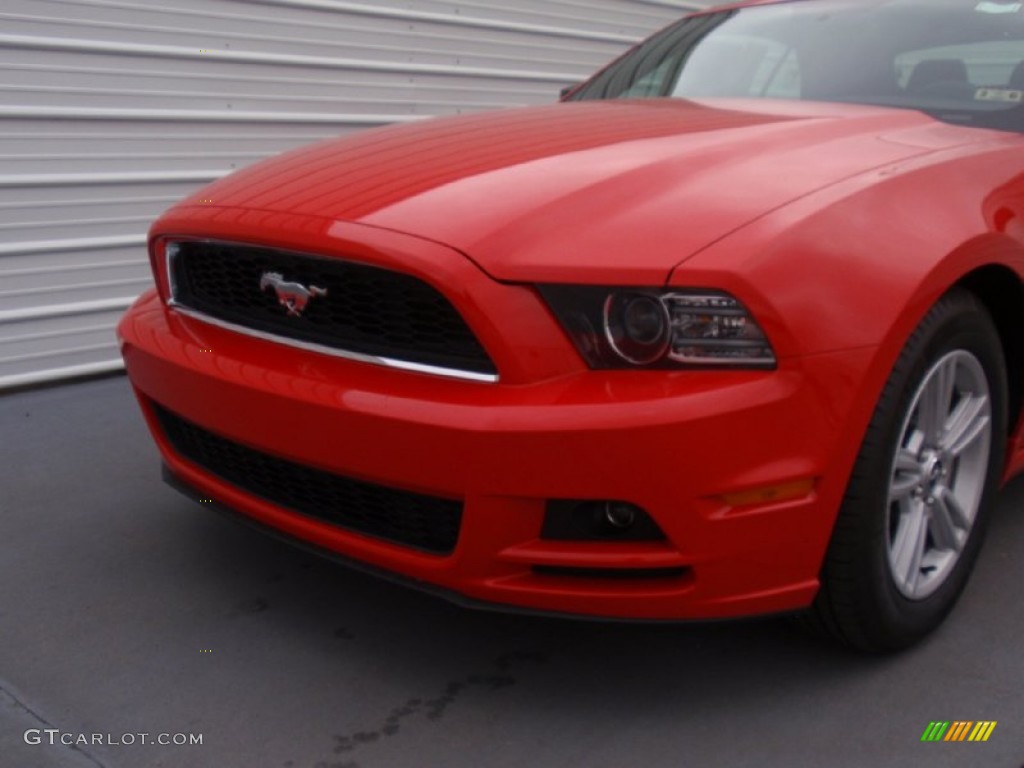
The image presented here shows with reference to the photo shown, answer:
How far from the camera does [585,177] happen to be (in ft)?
7.97

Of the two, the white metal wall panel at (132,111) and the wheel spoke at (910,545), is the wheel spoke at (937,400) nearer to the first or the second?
the wheel spoke at (910,545)

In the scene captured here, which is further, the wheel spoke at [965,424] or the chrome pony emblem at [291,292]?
the wheel spoke at [965,424]

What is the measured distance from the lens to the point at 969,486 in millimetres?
2705

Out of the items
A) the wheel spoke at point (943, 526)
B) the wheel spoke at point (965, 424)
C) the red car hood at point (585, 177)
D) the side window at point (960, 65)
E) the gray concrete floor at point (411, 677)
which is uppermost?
the side window at point (960, 65)

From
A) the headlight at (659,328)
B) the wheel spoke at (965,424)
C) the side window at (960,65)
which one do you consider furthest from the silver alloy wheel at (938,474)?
the side window at (960,65)

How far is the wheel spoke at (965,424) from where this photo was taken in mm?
2605

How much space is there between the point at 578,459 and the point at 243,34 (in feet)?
12.6

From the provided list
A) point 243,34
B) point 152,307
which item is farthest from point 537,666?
point 243,34

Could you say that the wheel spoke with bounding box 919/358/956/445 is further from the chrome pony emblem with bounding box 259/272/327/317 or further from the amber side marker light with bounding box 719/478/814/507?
the chrome pony emblem with bounding box 259/272/327/317

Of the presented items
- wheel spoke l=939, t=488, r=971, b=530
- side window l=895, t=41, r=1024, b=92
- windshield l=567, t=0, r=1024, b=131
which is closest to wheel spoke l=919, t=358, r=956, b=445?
wheel spoke l=939, t=488, r=971, b=530

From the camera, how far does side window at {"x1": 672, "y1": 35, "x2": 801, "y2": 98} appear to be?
3.52 meters

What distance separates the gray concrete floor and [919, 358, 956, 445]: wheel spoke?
48cm

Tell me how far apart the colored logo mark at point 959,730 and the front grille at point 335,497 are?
3.22 feet

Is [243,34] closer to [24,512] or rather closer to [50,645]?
[24,512]
